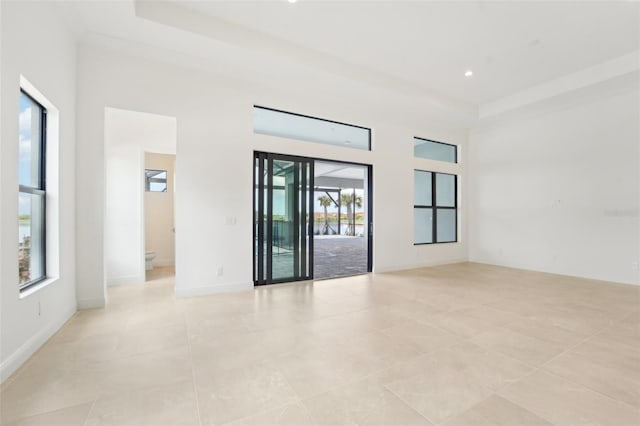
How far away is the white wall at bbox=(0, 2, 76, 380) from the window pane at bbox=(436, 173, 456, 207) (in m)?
7.22

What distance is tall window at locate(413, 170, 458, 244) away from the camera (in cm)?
706

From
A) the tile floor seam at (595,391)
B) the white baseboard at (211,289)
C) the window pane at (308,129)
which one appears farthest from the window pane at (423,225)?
the tile floor seam at (595,391)

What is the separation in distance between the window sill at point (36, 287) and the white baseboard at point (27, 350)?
39 centimetres

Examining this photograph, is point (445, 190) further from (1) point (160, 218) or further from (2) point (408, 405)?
(1) point (160, 218)

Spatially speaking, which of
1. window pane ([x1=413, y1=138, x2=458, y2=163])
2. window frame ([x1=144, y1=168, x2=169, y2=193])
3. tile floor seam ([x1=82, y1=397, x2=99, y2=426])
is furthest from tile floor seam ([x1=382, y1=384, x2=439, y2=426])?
window frame ([x1=144, y1=168, x2=169, y2=193])

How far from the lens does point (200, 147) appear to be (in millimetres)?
4320

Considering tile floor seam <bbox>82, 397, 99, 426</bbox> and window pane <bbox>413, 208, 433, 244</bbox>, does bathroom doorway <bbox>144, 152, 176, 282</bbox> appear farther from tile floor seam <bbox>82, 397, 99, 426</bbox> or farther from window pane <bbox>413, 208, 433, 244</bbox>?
window pane <bbox>413, 208, 433, 244</bbox>

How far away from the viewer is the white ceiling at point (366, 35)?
11.1 ft

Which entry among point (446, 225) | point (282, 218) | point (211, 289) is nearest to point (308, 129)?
point (282, 218)

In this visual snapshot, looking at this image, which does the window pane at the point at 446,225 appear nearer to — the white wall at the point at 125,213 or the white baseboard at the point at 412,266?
the white baseboard at the point at 412,266

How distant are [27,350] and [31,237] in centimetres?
109

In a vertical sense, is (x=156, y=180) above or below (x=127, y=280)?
above

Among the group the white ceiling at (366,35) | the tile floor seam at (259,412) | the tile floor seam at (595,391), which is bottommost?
the tile floor seam at (595,391)

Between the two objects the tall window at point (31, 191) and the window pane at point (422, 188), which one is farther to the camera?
the window pane at point (422, 188)
